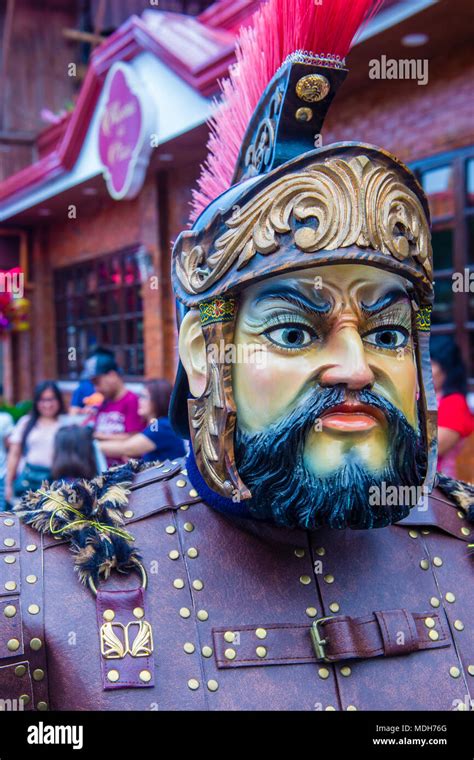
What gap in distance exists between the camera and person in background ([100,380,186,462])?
14.2 ft

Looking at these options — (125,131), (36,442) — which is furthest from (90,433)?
(125,131)

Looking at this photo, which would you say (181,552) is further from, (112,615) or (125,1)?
(125,1)

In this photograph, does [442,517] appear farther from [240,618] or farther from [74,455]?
[74,455]

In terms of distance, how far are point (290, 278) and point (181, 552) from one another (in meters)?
0.67

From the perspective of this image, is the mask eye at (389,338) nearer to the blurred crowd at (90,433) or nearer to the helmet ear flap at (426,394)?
the helmet ear flap at (426,394)

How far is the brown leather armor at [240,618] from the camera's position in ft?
5.37

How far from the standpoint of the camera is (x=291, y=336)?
172cm

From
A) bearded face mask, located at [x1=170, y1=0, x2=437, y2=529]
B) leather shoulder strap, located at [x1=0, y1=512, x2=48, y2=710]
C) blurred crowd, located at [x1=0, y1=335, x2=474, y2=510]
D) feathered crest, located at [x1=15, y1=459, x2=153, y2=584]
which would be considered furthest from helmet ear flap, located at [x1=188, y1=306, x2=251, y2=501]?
blurred crowd, located at [x1=0, y1=335, x2=474, y2=510]

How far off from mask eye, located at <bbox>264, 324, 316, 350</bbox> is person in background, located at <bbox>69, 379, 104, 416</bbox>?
433 cm

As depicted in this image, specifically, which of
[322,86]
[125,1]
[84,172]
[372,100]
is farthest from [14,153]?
[322,86]

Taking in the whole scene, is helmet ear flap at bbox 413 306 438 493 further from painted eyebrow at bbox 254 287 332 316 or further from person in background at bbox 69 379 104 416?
person in background at bbox 69 379 104 416

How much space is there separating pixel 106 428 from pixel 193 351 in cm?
360

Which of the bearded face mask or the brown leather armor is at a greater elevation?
the bearded face mask

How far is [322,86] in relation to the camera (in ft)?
6.01
